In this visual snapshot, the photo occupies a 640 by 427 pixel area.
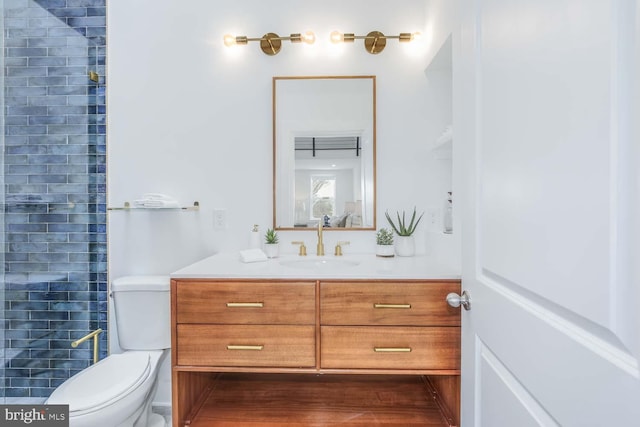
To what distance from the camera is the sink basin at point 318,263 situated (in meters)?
1.60

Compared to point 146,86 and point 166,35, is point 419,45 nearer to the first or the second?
point 166,35

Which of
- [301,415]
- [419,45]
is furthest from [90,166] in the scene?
[419,45]

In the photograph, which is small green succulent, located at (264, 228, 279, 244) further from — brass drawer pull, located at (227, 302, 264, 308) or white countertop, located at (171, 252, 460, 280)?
brass drawer pull, located at (227, 302, 264, 308)

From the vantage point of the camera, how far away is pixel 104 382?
1.33m

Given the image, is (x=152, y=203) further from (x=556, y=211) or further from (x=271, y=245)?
(x=556, y=211)

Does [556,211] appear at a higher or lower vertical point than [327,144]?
lower

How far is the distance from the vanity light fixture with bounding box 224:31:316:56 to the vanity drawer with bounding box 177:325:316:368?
146cm

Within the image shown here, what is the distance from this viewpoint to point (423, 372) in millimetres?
1184

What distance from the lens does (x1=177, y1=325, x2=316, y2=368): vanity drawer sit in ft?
3.97

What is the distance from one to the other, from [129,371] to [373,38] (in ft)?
6.66

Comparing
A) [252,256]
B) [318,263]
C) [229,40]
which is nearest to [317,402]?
[318,263]

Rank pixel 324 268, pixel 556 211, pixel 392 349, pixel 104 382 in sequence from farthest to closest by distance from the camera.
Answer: pixel 324 268, pixel 104 382, pixel 392 349, pixel 556 211

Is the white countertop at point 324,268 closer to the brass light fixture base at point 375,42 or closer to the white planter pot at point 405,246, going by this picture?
the white planter pot at point 405,246

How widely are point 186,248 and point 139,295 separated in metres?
0.34
